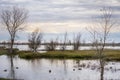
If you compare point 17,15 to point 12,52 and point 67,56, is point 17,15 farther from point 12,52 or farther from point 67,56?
Answer: point 67,56

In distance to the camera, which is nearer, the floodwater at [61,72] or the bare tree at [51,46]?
the floodwater at [61,72]

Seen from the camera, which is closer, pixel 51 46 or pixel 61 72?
pixel 61 72

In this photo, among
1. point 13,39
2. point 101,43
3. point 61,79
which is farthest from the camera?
point 13,39

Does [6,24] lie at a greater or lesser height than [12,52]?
greater

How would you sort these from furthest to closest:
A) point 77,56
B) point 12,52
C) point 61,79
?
point 12,52 → point 77,56 → point 61,79

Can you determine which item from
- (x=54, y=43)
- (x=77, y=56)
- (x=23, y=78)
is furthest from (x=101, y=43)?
(x=54, y=43)

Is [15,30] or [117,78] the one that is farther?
[15,30]

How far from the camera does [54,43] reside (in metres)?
96.8

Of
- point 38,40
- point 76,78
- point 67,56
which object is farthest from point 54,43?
point 76,78

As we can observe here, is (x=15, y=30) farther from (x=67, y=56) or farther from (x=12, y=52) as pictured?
(x=67, y=56)

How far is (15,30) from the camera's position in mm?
78812

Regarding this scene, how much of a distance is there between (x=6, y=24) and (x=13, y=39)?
4.85 meters

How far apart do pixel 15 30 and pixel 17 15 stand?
15.7ft

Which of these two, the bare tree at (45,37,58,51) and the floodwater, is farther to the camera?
the bare tree at (45,37,58,51)
